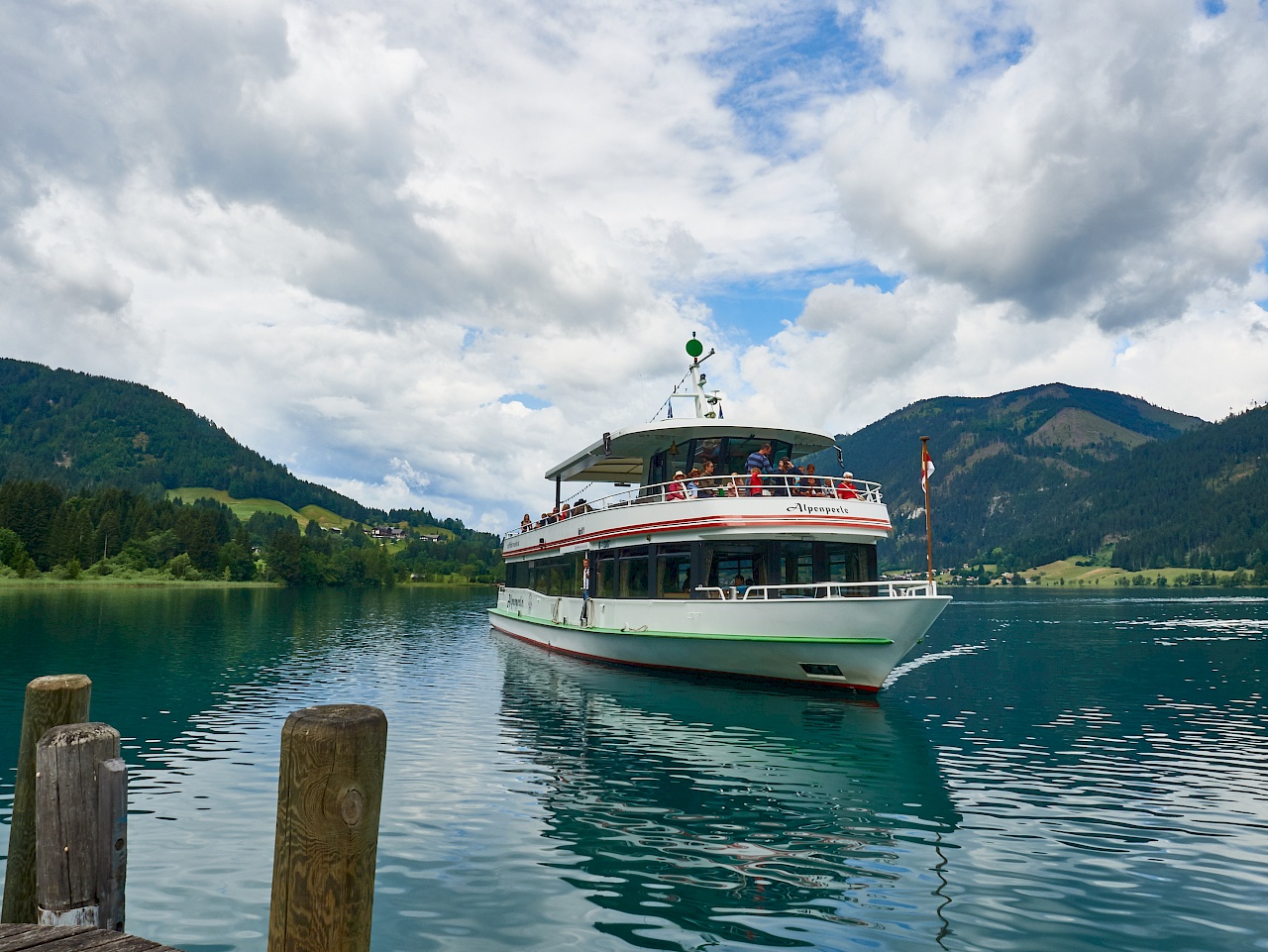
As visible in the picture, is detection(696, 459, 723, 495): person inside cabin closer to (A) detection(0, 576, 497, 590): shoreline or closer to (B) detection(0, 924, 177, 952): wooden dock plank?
(B) detection(0, 924, 177, 952): wooden dock plank

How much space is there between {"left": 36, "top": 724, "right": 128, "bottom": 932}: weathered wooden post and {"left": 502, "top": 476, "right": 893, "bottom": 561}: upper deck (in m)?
18.9

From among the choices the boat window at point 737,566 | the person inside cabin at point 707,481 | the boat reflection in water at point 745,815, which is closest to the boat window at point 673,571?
the boat window at point 737,566

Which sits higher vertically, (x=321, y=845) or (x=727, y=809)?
Result: (x=321, y=845)

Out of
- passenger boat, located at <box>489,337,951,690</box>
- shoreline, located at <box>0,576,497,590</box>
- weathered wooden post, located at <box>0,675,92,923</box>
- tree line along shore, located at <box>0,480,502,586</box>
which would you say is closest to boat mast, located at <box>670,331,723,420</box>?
passenger boat, located at <box>489,337,951,690</box>

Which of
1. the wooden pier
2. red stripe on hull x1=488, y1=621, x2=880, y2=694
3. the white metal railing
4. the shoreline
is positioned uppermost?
the white metal railing

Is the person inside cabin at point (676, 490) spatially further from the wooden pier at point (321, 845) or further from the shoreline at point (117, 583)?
the shoreline at point (117, 583)

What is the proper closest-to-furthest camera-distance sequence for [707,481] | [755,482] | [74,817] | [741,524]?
[74,817] < [741,524] < [755,482] < [707,481]

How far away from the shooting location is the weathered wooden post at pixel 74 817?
458cm

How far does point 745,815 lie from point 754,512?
1191 cm

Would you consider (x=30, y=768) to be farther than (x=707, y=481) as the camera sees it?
No

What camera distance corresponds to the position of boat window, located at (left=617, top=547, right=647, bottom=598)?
84.8 ft

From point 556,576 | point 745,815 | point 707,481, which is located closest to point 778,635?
point 707,481

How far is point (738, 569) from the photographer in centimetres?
2439

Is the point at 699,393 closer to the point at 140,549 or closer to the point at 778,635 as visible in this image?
the point at 778,635
